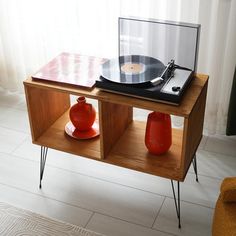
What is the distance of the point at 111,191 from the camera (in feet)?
6.32

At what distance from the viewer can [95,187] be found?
1.95 meters

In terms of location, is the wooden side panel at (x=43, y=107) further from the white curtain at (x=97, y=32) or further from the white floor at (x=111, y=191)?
the white curtain at (x=97, y=32)

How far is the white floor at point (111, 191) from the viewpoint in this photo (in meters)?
1.77

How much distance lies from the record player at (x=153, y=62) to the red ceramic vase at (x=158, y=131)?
16 centimetres

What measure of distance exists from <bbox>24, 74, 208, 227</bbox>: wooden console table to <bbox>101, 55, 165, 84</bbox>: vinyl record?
62 mm

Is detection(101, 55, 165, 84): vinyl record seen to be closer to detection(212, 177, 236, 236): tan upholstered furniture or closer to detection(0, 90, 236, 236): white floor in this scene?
detection(212, 177, 236, 236): tan upholstered furniture

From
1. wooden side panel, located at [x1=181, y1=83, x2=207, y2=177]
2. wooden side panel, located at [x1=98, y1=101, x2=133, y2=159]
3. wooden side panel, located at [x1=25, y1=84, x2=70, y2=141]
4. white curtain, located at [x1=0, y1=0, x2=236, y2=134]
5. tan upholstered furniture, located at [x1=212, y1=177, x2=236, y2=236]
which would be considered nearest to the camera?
tan upholstered furniture, located at [x1=212, y1=177, x2=236, y2=236]

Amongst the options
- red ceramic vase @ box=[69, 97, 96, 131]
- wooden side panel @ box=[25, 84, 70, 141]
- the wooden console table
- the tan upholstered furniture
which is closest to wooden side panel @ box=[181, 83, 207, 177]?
the wooden console table

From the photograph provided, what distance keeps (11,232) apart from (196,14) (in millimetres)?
1177

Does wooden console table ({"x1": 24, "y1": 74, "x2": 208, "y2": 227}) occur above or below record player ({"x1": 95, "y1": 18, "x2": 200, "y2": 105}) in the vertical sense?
below

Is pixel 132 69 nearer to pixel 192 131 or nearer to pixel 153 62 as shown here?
pixel 153 62

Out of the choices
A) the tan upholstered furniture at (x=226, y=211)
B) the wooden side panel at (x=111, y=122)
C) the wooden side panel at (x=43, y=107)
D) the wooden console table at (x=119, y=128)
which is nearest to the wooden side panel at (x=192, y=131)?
the wooden console table at (x=119, y=128)

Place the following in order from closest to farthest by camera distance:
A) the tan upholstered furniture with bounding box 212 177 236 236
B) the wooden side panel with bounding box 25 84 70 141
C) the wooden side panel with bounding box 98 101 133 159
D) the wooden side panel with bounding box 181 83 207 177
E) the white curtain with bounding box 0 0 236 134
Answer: the tan upholstered furniture with bounding box 212 177 236 236 < the wooden side panel with bounding box 181 83 207 177 < the wooden side panel with bounding box 98 101 133 159 < the wooden side panel with bounding box 25 84 70 141 < the white curtain with bounding box 0 0 236 134

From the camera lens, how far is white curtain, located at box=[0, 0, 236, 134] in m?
1.97
